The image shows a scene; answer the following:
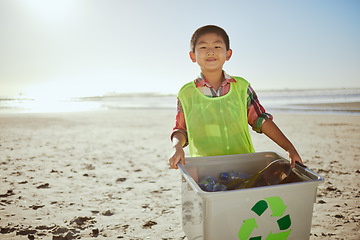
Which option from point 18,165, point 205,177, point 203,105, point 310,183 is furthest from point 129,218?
point 18,165

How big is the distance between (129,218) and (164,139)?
4.17 metres

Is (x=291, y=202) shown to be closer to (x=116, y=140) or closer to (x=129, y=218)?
(x=129, y=218)

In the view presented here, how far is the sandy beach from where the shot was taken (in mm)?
2367

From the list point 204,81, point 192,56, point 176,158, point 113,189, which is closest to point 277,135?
point 204,81

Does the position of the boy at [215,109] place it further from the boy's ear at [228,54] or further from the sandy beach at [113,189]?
the sandy beach at [113,189]

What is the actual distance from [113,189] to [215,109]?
86.2 inches

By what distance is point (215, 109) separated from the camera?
1.83 m

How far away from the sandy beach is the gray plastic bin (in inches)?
46.8

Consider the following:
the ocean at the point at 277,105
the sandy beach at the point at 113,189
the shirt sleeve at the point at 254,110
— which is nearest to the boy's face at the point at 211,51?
the shirt sleeve at the point at 254,110

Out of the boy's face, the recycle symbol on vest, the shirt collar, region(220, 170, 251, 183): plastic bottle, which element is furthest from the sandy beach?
the boy's face

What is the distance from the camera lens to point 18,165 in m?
4.30

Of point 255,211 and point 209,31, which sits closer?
point 255,211

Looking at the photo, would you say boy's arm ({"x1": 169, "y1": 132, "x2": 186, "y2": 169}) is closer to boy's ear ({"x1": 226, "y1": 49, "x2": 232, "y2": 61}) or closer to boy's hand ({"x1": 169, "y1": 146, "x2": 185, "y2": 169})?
boy's hand ({"x1": 169, "y1": 146, "x2": 185, "y2": 169})

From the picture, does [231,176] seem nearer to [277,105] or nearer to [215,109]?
[215,109]
